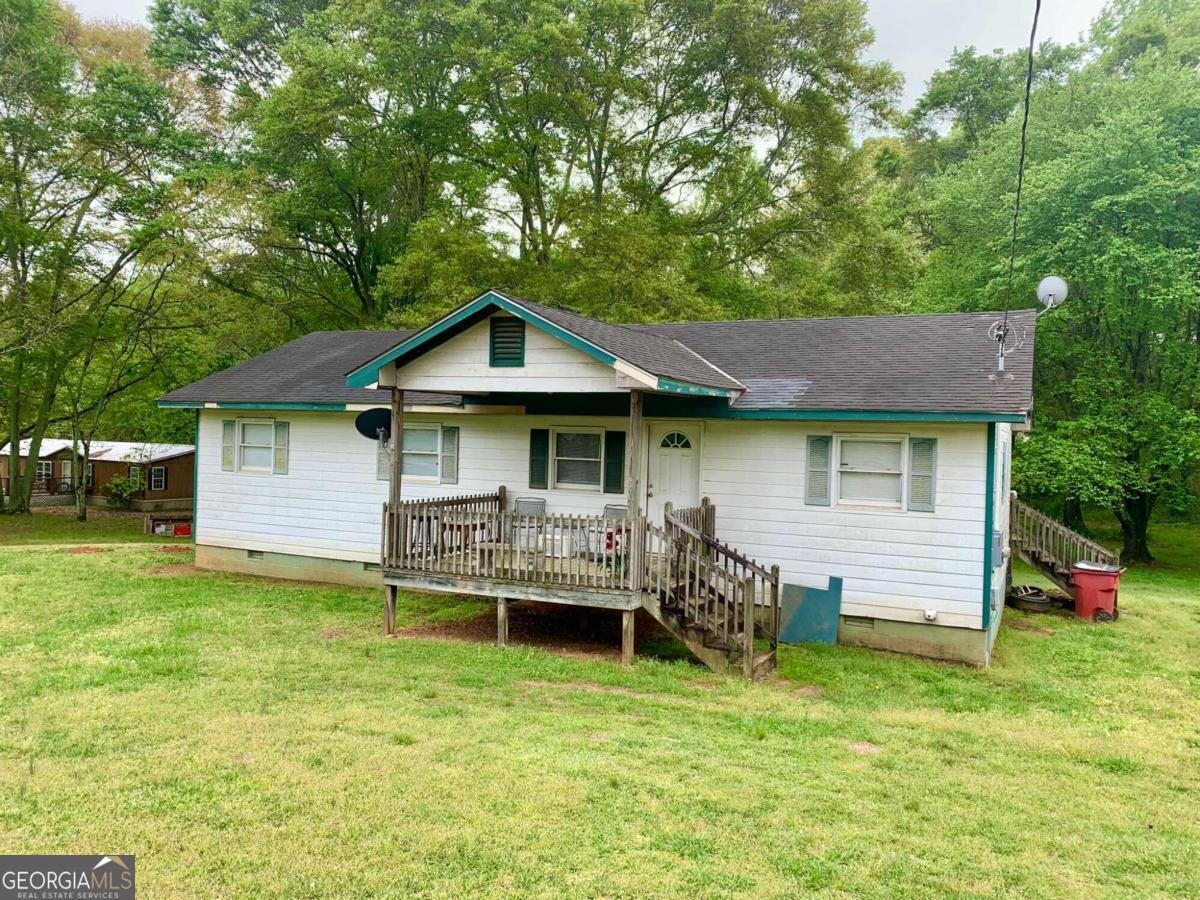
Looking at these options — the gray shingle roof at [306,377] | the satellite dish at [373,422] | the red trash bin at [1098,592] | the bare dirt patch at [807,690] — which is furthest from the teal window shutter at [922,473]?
the satellite dish at [373,422]

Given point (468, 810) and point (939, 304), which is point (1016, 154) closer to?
point (939, 304)

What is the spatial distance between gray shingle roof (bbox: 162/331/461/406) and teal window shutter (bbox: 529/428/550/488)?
1.35 meters

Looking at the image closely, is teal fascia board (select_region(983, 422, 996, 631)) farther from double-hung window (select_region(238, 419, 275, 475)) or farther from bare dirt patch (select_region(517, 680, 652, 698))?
double-hung window (select_region(238, 419, 275, 475))

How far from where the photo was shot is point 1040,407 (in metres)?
20.5

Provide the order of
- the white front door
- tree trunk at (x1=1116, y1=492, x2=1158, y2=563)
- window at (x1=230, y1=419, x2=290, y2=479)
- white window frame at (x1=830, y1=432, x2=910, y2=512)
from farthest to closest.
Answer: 1. tree trunk at (x1=1116, y1=492, x2=1158, y2=563)
2. window at (x1=230, y1=419, x2=290, y2=479)
3. the white front door
4. white window frame at (x1=830, y1=432, x2=910, y2=512)

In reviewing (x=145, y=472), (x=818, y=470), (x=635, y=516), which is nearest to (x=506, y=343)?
(x=635, y=516)

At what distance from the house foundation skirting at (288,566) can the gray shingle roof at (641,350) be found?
6405 mm

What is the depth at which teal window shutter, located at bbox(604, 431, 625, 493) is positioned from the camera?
443 inches

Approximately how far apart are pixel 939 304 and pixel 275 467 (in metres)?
19.2

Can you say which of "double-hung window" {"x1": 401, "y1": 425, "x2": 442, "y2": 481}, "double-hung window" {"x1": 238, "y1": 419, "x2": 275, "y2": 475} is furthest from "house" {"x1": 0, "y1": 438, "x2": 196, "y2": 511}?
"double-hung window" {"x1": 401, "y1": 425, "x2": 442, "y2": 481}

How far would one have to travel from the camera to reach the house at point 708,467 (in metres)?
9.05

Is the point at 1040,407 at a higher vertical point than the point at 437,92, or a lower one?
lower

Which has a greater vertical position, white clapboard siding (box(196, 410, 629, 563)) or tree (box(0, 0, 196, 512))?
tree (box(0, 0, 196, 512))

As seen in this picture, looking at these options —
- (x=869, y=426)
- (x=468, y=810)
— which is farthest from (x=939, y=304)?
(x=468, y=810)
